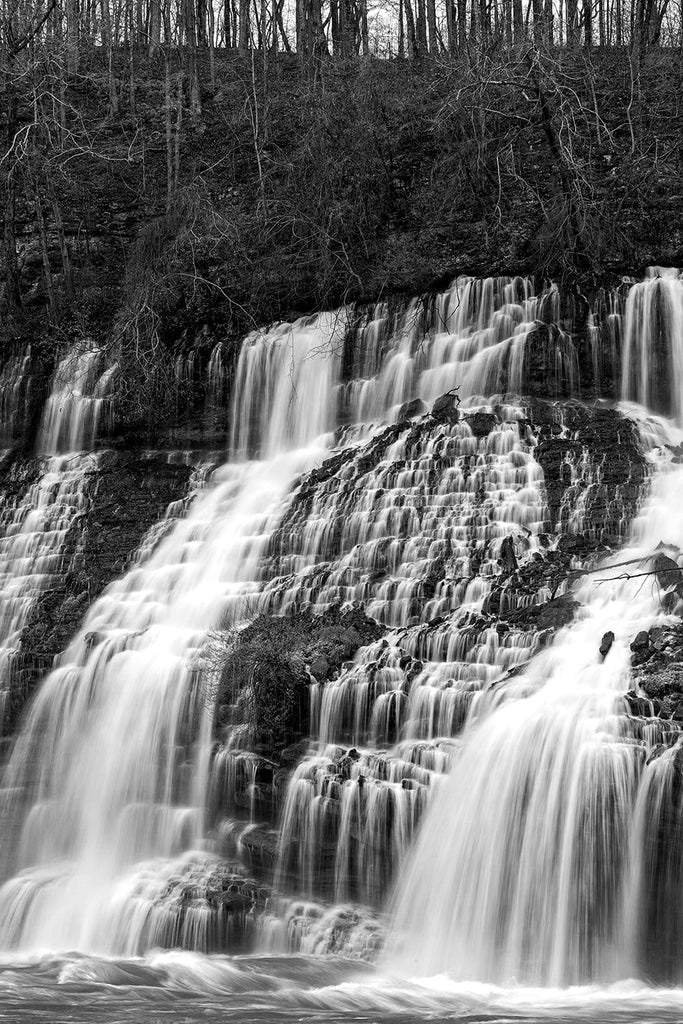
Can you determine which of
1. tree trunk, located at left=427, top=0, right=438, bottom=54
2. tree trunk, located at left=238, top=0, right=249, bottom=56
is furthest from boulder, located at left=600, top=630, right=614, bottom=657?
tree trunk, located at left=427, top=0, right=438, bottom=54

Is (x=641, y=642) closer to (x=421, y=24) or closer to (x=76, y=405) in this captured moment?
(x=76, y=405)

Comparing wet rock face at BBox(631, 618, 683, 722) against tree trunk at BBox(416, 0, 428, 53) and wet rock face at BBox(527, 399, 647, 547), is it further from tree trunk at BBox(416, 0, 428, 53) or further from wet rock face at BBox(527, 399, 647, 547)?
tree trunk at BBox(416, 0, 428, 53)

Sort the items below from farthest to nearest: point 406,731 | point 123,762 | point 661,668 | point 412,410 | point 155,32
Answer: point 155,32, point 412,410, point 123,762, point 406,731, point 661,668

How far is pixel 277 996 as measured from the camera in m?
8.28

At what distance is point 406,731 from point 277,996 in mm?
2668

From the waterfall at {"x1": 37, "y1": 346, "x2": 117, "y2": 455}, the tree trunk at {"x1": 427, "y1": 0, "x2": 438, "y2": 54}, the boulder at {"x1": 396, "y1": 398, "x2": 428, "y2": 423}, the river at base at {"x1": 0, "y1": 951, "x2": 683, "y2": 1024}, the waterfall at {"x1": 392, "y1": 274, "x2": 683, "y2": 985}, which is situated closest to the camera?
the river at base at {"x1": 0, "y1": 951, "x2": 683, "y2": 1024}

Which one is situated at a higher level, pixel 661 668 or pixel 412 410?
pixel 412 410

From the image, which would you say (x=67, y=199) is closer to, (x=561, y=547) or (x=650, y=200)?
(x=650, y=200)

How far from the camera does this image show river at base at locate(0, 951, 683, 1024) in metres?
7.62

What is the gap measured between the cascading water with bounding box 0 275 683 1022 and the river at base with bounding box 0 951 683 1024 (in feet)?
0.15

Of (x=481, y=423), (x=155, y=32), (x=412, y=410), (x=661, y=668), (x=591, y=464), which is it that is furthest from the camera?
(x=155, y=32)

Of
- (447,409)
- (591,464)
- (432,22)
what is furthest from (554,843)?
(432,22)

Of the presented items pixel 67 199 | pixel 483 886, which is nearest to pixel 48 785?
pixel 483 886

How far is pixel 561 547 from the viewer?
11852 mm
